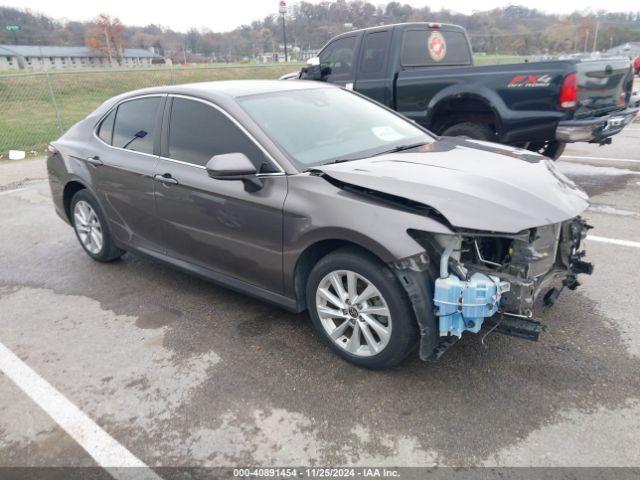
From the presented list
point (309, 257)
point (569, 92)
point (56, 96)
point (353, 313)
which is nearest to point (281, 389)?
point (353, 313)

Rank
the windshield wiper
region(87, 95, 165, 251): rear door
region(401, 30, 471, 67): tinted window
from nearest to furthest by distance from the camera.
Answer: the windshield wiper → region(87, 95, 165, 251): rear door → region(401, 30, 471, 67): tinted window

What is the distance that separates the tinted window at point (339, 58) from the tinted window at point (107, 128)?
398 centimetres

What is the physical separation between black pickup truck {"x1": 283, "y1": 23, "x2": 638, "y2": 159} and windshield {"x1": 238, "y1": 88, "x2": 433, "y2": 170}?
2.25 metres

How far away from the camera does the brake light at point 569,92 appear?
Answer: 17.8 ft

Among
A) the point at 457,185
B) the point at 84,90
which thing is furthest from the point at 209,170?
the point at 84,90

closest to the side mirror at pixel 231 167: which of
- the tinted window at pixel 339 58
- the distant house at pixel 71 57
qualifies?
the tinted window at pixel 339 58

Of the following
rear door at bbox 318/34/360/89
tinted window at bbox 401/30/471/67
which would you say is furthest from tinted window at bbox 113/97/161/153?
tinted window at bbox 401/30/471/67

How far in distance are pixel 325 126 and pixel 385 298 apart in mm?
1479

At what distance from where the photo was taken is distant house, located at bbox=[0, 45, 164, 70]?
7000cm

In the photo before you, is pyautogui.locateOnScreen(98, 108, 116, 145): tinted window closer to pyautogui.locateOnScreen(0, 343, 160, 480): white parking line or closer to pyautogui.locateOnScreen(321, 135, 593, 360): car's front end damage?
pyautogui.locateOnScreen(0, 343, 160, 480): white parking line

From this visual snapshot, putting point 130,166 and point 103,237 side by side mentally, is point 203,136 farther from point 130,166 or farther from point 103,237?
point 103,237

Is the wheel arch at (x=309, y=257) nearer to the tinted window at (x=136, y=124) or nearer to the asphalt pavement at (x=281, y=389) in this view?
the asphalt pavement at (x=281, y=389)

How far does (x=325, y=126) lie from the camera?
366cm

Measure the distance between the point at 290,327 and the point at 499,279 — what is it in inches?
61.0
